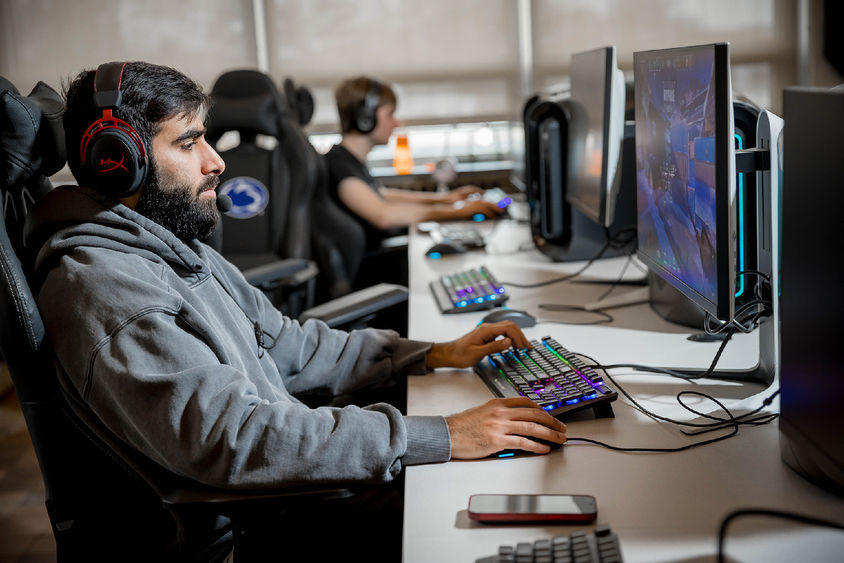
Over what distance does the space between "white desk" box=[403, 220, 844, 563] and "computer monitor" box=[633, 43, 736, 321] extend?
0.52 ft

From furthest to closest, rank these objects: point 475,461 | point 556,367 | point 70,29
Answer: point 70,29, point 556,367, point 475,461

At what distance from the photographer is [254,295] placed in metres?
1.52

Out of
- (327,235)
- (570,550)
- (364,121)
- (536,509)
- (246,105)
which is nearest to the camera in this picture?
(570,550)

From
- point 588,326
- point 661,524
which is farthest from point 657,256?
point 661,524

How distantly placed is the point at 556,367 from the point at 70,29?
385 cm

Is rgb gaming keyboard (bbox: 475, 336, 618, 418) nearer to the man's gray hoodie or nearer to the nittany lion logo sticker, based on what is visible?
the man's gray hoodie

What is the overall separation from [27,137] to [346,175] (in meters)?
2.08

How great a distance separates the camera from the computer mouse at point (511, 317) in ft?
5.51

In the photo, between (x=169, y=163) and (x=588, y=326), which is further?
(x=588, y=326)

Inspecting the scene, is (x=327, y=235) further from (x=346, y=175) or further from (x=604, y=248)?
(x=604, y=248)

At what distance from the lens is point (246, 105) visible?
2885 mm

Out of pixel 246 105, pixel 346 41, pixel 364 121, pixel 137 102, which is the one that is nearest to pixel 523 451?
pixel 137 102

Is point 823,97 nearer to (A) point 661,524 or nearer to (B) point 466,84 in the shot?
(A) point 661,524

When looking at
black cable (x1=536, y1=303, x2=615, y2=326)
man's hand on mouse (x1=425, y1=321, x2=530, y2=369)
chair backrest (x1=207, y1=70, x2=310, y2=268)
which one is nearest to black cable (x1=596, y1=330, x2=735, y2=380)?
man's hand on mouse (x1=425, y1=321, x2=530, y2=369)
